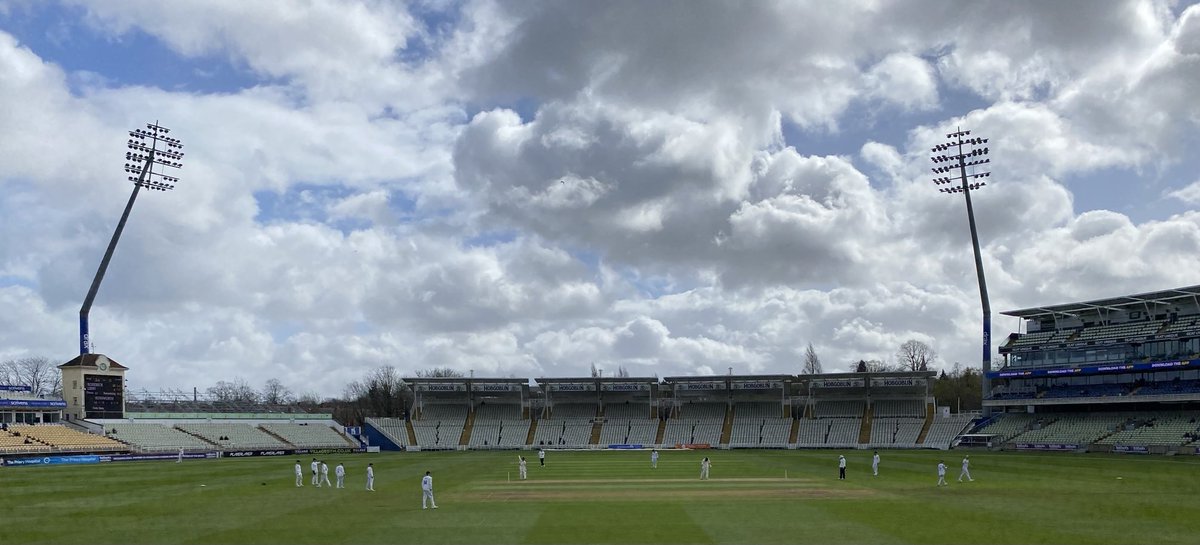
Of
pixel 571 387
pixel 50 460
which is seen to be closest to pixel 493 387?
pixel 571 387

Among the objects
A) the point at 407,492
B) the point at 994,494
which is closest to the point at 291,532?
the point at 407,492

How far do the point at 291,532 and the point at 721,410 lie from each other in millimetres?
79028

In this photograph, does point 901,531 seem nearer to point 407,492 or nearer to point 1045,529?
point 1045,529

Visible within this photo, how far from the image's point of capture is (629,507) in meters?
33.1

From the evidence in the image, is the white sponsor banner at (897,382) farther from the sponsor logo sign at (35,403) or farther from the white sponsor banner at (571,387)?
the sponsor logo sign at (35,403)

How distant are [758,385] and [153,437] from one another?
60.3 m

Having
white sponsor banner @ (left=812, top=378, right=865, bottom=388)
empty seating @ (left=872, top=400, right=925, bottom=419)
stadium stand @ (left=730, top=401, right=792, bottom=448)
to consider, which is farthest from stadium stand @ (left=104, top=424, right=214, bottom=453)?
empty seating @ (left=872, top=400, right=925, bottom=419)

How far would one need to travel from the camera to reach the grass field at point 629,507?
A: 25891 mm

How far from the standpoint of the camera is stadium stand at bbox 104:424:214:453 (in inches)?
3115

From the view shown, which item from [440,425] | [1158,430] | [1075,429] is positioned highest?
[440,425]

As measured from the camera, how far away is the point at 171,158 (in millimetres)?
86000

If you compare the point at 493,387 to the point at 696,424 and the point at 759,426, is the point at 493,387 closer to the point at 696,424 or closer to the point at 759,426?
the point at 696,424

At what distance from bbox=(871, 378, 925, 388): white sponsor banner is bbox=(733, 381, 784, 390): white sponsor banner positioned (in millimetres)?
9946

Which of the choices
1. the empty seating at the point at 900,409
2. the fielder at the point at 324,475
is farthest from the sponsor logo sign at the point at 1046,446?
the fielder at the point at 324,475
